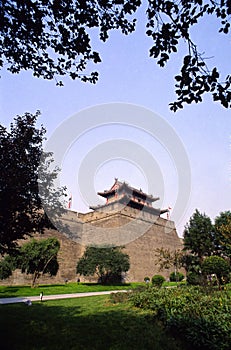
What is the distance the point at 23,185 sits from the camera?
4918 millimetres

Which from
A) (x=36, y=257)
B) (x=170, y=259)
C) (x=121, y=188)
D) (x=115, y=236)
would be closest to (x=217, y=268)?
(x=170, y=259)

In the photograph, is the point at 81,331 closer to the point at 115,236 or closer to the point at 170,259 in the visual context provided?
→ the point at 170,259

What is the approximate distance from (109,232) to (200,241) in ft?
31.8

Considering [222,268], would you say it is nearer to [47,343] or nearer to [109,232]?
[109,232]

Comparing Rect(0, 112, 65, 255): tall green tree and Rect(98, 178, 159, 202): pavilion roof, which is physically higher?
Rect(98, 178, 159, 202): pavilion roof

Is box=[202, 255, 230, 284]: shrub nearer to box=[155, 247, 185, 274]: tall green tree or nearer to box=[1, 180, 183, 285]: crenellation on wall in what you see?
box=[155, 247, 185, 274]: tall green tree

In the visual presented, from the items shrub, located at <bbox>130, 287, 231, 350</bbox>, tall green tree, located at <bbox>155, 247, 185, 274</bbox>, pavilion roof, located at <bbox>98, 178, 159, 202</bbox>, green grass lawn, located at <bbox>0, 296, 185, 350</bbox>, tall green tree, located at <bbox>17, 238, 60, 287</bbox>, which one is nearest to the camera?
shrub, located at <bbox>130, 287, 231, 350</bbox>

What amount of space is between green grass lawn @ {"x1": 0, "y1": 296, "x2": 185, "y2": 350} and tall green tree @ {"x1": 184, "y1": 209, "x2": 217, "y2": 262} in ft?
68.5

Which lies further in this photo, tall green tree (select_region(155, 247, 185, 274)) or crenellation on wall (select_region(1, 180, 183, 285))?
crenellation on wall (select_region(1, 180, 183, 285))

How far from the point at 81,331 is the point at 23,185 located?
309cm

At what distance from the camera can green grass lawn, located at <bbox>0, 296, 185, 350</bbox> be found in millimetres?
4133

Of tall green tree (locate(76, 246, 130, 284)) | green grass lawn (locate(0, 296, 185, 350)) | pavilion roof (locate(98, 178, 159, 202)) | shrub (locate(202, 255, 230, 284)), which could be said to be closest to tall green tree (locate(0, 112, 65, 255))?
green grass lawn (locate(0, 296, 185, 350))

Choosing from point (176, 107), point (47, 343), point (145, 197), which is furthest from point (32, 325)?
point (145, 197)

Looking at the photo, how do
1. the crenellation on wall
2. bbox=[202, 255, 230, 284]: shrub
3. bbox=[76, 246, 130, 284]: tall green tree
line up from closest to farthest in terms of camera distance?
bbox=[202, 255, 230, 284]: shrub, bbox=[76, 246, 130, 284]: tall green tree, the crenellation on wall
